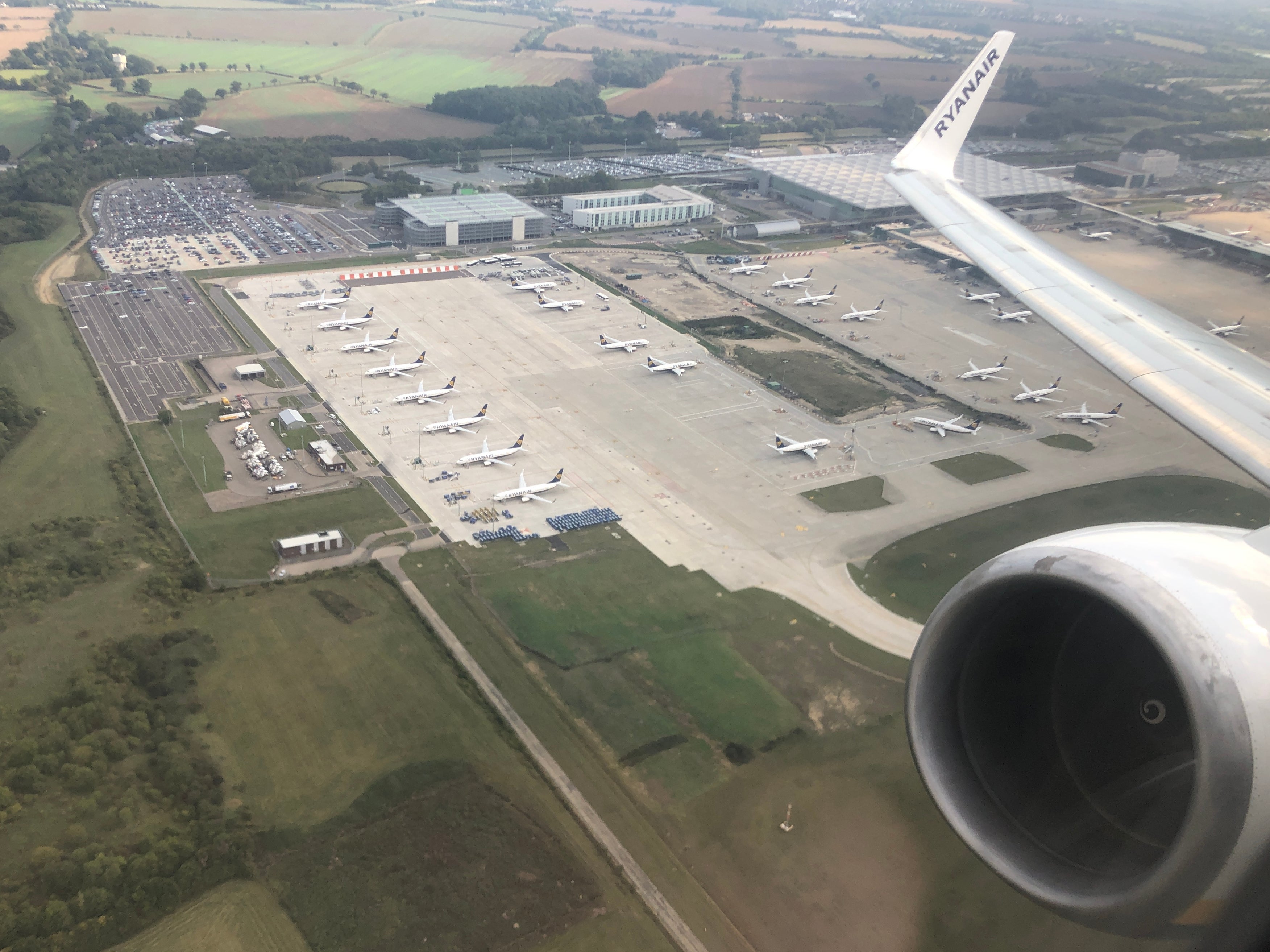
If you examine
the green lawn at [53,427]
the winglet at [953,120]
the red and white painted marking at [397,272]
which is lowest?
the green lawn at [53,427]

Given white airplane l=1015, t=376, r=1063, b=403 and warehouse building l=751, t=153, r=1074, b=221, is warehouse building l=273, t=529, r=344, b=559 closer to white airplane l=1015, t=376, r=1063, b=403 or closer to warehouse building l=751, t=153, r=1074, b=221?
white airplane l=1015, t=376, r=1063, b=403

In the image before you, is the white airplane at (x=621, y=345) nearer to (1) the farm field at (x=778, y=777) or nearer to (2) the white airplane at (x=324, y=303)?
(2) the white airplane at (x=324, y=303)

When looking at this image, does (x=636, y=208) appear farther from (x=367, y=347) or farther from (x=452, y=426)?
(x=452, y=426)

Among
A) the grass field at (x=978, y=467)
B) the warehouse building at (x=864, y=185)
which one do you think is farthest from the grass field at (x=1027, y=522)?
the warehouse building at (x=864, y=185)

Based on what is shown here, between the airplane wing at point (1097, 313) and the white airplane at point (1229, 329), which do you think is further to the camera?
the white airplane at point (1229, 329)

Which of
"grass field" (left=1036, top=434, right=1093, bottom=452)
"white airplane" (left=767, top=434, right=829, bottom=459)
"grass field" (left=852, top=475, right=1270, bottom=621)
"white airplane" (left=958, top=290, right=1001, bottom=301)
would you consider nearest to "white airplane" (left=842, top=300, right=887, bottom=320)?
"white airplane" (left=958, top=290, right=1001, bottom=301)
